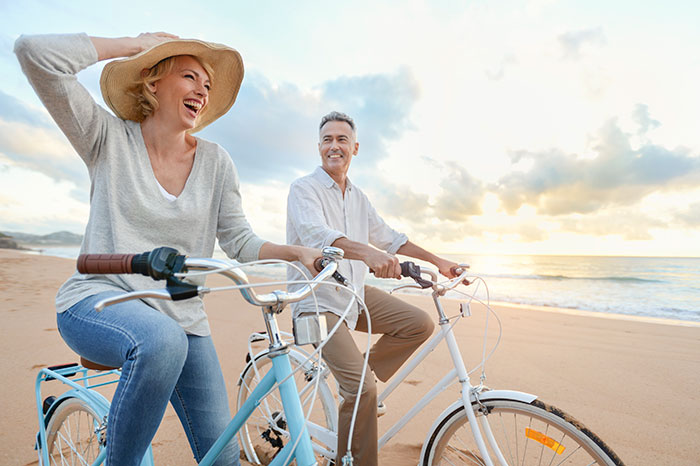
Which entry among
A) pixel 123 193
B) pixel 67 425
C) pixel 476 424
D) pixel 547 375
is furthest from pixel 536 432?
pixel 547 375

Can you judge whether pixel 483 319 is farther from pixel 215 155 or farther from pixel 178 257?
pixel 178 257

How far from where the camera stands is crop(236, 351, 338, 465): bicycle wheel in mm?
2295

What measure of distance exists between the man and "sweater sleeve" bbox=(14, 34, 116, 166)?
3.59 feet

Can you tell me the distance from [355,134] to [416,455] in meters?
2.32

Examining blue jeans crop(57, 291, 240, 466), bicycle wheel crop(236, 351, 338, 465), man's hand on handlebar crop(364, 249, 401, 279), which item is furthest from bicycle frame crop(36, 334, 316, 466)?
bicycle wheel crop(236, 351, 338, 465)

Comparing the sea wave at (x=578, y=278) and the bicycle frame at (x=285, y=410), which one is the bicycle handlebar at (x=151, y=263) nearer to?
the bicycle frame at (x=285, y=410)

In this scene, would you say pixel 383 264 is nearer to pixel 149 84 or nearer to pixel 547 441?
pixel 547 441

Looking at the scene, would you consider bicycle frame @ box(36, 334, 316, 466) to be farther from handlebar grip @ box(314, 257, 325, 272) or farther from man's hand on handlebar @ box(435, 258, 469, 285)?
man's hand on handlebar @ box(435, 258, 469, 285)

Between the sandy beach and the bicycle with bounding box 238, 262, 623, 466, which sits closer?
the bicycle with bounding box 238, 262, 623, 466

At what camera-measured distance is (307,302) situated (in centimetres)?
226

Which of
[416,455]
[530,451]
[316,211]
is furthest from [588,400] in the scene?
[316,211]

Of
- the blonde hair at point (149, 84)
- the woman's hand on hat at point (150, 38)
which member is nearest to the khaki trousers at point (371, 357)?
the blonde hair at point (149, 84)

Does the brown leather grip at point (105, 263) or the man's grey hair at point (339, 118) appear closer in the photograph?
the brown leather grip at point (105, 263)

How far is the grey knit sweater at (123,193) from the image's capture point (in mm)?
1295
